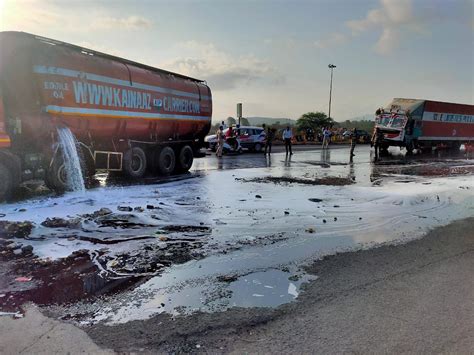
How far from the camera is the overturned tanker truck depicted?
9.44 m

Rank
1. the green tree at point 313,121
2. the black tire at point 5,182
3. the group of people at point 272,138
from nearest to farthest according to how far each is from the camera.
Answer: the black tire at point 5,182
the group of people at point 272,138
the green tree at point 313,121

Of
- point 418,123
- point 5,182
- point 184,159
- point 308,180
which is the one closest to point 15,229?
point 5,182

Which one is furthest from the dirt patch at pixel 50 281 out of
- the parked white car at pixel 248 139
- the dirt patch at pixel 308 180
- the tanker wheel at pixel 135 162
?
the parked white car at pixel 248 139

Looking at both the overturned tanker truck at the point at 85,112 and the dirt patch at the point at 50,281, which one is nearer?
the dirt patch at the point at 50,281

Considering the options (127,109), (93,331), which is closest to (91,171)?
(127,109)

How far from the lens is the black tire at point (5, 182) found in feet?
28.7

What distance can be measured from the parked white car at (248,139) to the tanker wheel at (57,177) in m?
17.4

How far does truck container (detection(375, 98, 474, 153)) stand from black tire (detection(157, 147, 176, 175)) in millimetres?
19168

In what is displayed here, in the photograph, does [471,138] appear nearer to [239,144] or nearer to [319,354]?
[239,144]

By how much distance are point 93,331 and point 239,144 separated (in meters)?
23.8

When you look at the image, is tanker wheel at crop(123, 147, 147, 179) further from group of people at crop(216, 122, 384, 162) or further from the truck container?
the truck container

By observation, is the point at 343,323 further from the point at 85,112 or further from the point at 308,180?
the point at 308,180

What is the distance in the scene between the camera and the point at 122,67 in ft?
40.7

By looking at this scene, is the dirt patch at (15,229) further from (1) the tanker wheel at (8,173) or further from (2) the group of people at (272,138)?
(2) the group of people at (272,138)
